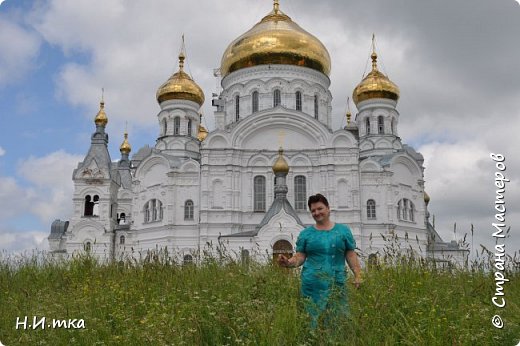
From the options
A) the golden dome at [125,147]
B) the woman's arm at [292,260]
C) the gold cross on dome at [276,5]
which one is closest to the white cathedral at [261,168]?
the gold cross on dome at [276,5]

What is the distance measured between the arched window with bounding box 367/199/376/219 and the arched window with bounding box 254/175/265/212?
5.94 metres

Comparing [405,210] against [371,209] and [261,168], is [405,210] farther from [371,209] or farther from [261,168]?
[261,168]

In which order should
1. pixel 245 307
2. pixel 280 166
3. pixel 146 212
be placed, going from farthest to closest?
pixel 146 212 < pixel 280 166 < pixel 245 307

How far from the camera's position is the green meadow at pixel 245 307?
15.4 ft

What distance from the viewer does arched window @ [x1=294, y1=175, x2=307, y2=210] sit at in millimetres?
30369

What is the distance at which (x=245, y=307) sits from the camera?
17.0 feet

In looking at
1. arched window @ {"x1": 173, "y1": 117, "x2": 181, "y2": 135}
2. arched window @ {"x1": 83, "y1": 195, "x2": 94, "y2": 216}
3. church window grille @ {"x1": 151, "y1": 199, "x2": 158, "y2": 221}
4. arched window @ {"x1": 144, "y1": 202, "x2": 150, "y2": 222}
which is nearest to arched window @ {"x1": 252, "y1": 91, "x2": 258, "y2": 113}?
arched window @ {"x1": 173, "y1": 117, "x2": 181, "y2": 135}

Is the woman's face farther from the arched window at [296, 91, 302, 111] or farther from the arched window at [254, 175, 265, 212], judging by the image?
the arched window at [296, 91, 302, 111]

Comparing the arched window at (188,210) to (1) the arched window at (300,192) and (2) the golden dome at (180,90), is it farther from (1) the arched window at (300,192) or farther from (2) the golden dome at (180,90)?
(2) the golden dome at (180,90)

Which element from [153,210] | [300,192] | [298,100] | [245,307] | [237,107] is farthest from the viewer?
[237,107]

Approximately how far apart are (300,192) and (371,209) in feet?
13.5

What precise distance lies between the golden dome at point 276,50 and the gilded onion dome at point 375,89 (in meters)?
2.58

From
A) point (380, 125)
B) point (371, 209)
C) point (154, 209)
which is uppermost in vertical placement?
point (380, 125)

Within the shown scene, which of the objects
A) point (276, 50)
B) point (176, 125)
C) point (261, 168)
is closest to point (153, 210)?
point (176, 125)
